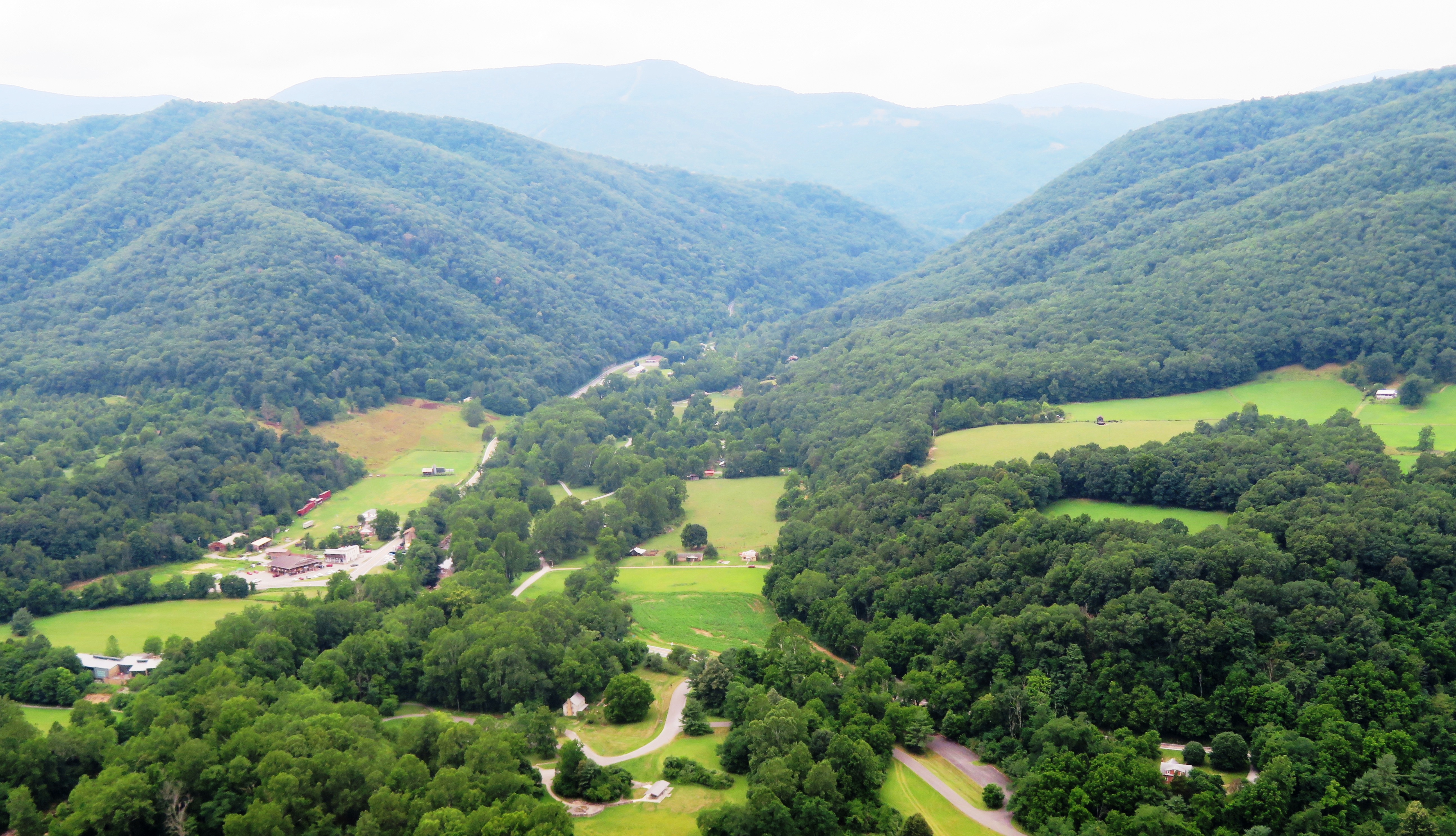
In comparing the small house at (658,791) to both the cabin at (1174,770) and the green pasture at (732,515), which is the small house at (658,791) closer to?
the cabin at (1174,770)

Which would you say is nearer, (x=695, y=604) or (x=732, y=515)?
(x=695, y=604)

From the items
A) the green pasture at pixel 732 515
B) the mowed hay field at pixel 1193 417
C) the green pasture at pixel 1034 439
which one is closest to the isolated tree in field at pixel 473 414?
the green pasture at pixel 732 515

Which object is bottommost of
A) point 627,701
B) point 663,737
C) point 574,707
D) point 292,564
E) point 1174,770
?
point 292,564

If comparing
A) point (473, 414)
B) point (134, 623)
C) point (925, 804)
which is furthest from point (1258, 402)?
point (134, 623)

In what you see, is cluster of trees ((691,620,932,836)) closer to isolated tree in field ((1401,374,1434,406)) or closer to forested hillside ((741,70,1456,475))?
forested hillside ((741,70,1456,475))

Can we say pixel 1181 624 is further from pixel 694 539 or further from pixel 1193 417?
pixel 1193 417

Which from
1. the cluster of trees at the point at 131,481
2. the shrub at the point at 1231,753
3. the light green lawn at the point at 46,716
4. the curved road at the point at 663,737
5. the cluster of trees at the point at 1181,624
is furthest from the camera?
the cluster of trees at the point at 131,481

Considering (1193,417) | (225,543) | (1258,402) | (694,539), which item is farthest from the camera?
(1258,402)
